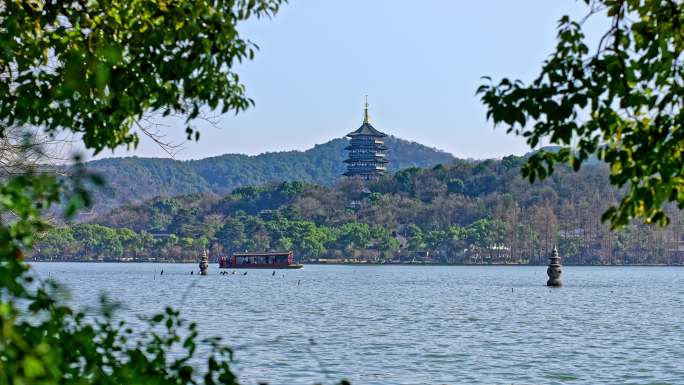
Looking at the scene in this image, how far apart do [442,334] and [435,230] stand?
403ft

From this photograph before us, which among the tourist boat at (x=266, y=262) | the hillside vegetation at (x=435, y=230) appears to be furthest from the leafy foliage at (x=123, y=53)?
the hillside vegetation at (x=435, y=230)

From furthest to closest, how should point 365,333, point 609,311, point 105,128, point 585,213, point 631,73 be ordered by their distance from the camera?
point 585,213
point 609,311
point 365,333
point 105,128
point 631,73

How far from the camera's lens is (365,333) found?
43.4 meters

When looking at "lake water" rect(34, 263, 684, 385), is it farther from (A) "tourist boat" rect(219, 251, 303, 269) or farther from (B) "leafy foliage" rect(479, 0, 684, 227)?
(A) "tourist boat" rect(219, 251, 303, 269)

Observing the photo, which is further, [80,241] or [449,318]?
[80,241]

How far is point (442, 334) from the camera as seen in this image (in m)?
43.2

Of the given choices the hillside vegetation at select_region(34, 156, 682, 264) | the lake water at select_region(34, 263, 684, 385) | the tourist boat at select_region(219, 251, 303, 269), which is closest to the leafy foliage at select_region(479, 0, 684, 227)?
the lake water at select_region(34, 263, 684, 385)

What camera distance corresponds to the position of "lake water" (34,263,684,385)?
28.8m

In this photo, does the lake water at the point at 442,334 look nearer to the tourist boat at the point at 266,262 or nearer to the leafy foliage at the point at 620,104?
the leafy foliage at the point at 620,104

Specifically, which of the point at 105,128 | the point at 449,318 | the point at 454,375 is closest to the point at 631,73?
the point at 105,128

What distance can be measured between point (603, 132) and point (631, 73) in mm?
601

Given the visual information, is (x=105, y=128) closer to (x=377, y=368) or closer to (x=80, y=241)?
(x=377, y=368)

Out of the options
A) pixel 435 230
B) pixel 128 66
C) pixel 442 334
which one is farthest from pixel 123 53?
pixel 435 230

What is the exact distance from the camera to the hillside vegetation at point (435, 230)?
163 meters
